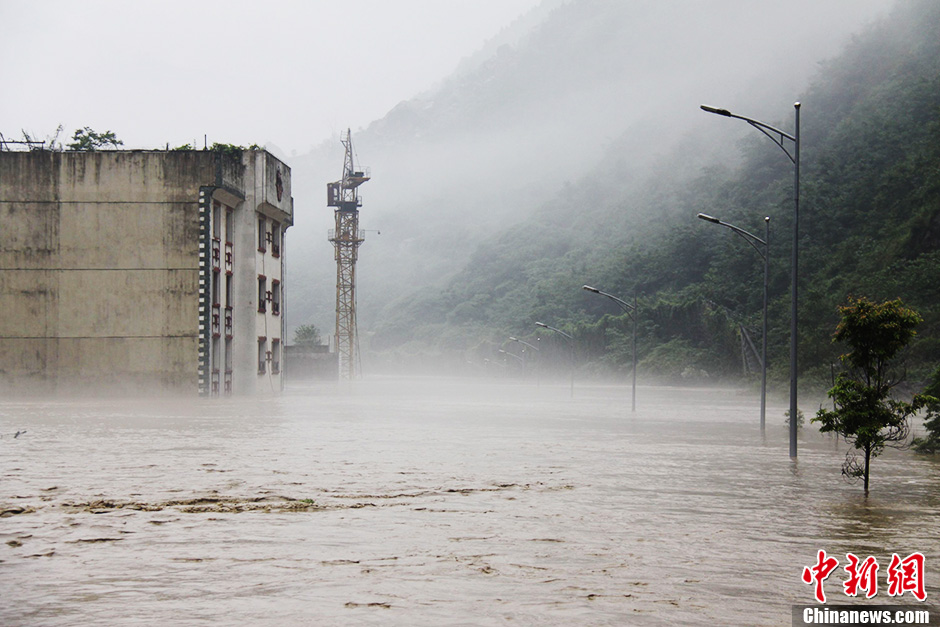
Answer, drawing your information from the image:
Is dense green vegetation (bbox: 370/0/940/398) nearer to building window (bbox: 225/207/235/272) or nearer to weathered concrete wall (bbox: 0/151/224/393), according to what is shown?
building window (bbox: 225/207/235/272)

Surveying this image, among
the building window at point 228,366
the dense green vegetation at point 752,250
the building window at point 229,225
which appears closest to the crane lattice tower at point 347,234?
the dense green vegetation at point 752,250

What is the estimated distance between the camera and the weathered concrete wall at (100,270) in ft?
178

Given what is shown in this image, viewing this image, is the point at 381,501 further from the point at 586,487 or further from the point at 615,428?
the point at 615,428

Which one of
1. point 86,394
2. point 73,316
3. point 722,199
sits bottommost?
point 86,394

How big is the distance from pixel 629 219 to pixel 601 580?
533 feet

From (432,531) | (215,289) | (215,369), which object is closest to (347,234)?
(215,289)

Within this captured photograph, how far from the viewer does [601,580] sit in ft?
31.2

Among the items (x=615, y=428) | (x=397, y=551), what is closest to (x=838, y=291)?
(x=615, y=428)

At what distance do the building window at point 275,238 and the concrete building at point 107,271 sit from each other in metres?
11.0

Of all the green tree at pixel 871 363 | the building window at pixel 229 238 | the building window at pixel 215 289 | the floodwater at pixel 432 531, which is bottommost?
the floodwater at pixel 432 531

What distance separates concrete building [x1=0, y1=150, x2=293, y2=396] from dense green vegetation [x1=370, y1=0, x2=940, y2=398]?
39.7 metres

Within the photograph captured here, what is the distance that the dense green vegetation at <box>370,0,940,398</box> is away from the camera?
258ft

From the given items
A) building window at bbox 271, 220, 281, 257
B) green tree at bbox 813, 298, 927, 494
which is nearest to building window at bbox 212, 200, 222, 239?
building window at bbox 271, 220, 281, 257

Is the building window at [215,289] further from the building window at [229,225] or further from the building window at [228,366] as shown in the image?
the building window at [229,225]
